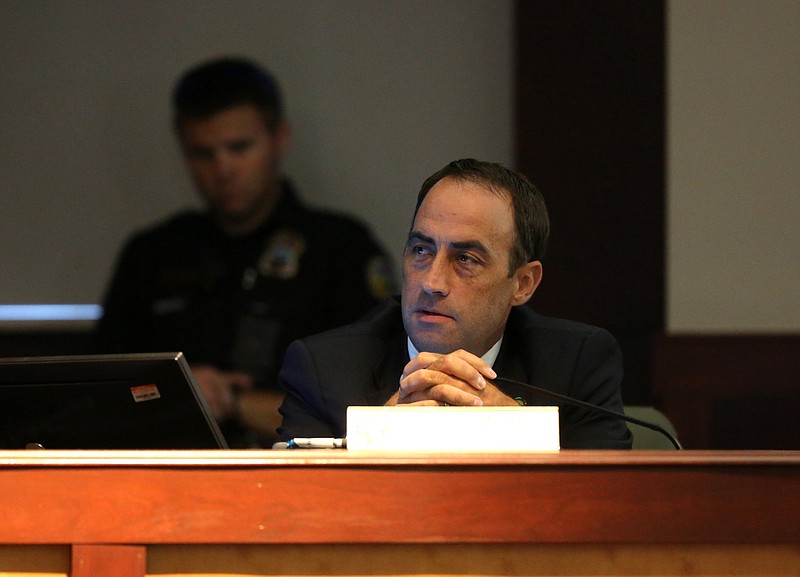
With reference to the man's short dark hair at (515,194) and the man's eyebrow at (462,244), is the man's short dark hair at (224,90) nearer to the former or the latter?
the man's short dark hair at (515,194)

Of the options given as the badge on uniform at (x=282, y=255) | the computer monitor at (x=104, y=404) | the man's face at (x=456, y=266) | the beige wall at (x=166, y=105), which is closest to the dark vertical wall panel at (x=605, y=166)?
the beige wall at (x=166, y=105)

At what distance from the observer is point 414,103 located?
3986 millimetres

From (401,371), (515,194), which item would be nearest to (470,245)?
(515,194)

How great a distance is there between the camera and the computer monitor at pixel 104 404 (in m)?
1.57

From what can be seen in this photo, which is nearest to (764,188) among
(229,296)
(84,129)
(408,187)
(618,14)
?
(618,14)

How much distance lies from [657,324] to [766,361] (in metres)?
0.35

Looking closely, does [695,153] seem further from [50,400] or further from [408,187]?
[50,400]

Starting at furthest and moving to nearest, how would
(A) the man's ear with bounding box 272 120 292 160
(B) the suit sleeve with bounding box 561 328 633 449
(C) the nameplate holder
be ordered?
(A) the man's ear with bounding box 272 120 292 160
(B) the suit sleeve with bounding box 561 328 633 449
(C) the nameplate holder

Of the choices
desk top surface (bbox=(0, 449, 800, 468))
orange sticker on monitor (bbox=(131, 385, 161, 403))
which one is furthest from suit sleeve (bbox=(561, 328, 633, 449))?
orange sticker on monitor (bbox=(131, 385, 161, 403))

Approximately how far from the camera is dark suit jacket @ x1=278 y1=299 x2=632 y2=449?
1.93 meters

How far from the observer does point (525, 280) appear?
6.75ft

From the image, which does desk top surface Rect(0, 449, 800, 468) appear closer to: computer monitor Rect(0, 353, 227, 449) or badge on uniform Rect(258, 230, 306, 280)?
computer monitor Rect(0, 353, 227, 449)

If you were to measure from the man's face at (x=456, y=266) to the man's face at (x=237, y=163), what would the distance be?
1879 millimetres

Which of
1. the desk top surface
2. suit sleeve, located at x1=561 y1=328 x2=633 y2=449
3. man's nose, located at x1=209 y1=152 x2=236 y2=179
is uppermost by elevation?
man's nose, located at x1=209 y1=152 x2=236 y2=179
